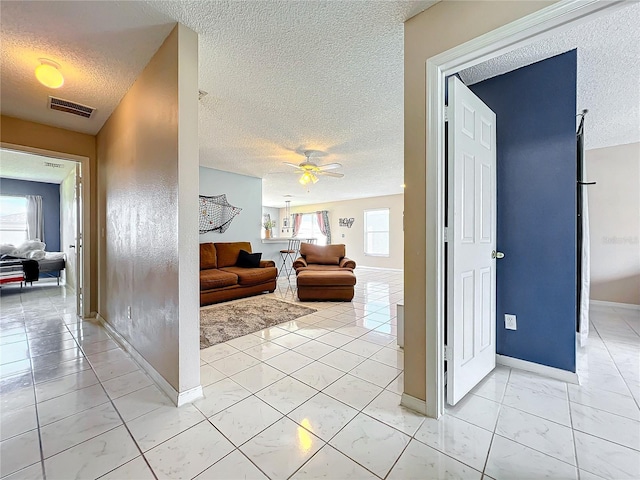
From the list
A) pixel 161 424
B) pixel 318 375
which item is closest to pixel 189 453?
pixel 161 424

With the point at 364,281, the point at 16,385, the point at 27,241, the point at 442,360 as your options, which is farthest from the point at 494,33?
the point at 27,241

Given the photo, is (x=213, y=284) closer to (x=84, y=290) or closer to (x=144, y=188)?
(x=84, y=290)

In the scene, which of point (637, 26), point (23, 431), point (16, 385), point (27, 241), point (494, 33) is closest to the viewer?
point (494, 33)

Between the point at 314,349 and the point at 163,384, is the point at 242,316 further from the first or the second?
the point at 163,384

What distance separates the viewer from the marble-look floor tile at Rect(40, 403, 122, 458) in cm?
138

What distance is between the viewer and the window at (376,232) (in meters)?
8.40

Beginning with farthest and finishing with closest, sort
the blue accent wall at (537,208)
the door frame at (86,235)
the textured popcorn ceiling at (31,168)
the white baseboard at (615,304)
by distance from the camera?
the textured popcorn ceiling at (31,168)
the white baseboard at (615,304)
the door frame at (86,235)
the blue accent wall at (537,208)

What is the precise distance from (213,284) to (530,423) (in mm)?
3897

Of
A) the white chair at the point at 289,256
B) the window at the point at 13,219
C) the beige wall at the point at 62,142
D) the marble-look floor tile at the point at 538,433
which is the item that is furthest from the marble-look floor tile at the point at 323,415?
the window at the point at 13,219

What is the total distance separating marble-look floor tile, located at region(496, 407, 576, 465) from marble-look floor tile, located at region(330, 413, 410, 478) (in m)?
0.59

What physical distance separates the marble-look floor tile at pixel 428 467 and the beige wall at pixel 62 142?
13.4 feet

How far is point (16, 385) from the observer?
1.94 metres

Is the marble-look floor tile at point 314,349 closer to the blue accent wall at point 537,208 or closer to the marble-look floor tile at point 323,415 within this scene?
the marble-look floor tile at point 323,415

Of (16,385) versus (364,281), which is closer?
(16,385)
